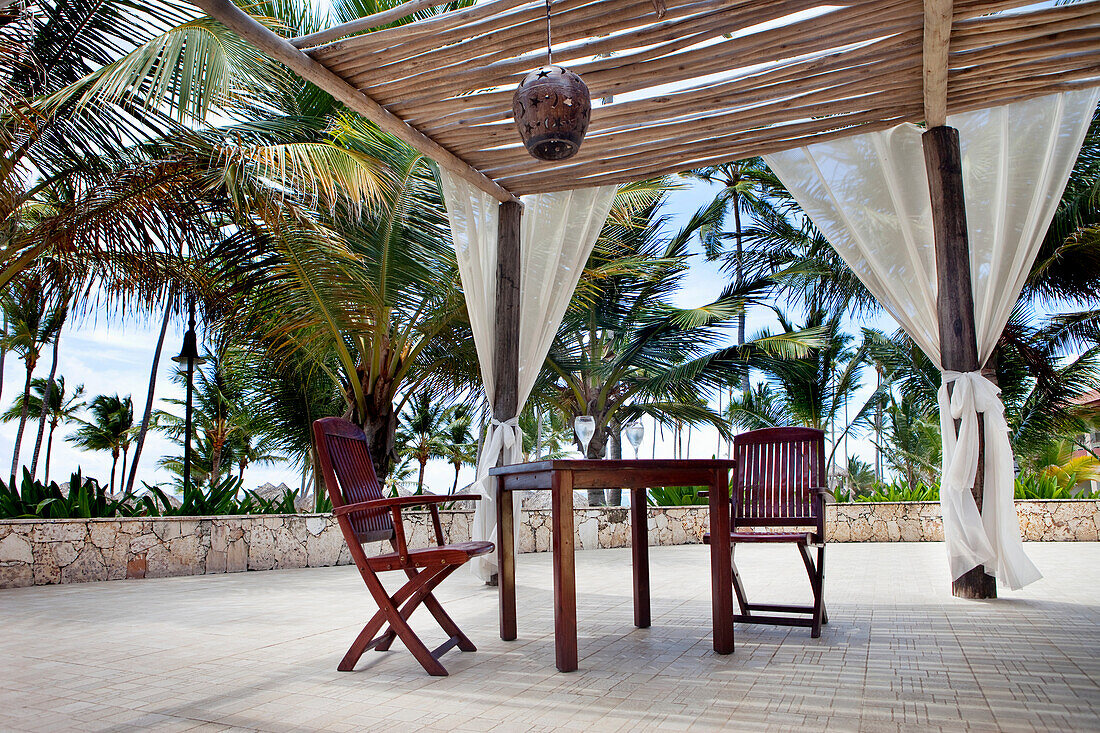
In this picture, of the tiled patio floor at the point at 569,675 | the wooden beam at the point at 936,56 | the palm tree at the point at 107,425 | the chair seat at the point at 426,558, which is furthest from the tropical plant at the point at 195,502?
the palm tree at the point at 107,425

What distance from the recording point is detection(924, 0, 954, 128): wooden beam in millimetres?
3274

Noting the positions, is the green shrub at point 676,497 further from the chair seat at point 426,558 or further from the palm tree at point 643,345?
the chair seat at point 426,558

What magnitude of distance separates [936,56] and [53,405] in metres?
27.8

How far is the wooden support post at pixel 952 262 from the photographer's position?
421 centimetres

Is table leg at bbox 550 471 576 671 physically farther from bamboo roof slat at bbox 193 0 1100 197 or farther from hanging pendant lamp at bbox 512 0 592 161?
bamboo roof slat at bbox 193 0 1100 197

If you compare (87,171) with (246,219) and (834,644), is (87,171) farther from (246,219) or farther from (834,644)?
(834,644)

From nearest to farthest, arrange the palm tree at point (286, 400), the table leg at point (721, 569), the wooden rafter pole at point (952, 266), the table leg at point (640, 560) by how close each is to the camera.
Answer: the table leg at point (721, 569)
the table leg at point (640, 560)
the wooden rafter pole at point (952, 266)
the palm tree at point (286, 400)

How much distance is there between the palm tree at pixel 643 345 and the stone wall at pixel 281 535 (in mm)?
1370

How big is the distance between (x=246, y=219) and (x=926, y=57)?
15.7 ft

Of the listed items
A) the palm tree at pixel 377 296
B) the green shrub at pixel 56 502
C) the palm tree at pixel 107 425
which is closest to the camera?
the green shrub at pixel 56 502

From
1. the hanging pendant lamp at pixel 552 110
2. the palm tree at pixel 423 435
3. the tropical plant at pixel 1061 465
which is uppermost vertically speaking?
the hanging pendant lamp at pixel 552 110

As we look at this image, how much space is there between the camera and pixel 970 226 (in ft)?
14.2

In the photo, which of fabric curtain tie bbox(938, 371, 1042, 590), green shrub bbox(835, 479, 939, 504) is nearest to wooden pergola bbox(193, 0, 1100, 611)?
fabric curtain tie bbox(938, 371, 1042, 590)

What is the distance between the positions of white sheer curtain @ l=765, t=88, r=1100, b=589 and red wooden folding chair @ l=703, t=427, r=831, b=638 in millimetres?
1145
